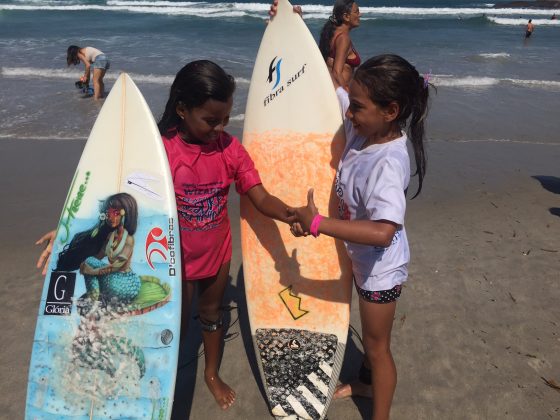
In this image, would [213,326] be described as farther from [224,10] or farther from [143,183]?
[224,10]

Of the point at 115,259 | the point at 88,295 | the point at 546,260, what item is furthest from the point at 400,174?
the point at 546,260

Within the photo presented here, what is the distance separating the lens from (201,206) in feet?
6.72

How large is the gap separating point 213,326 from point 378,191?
4.04ft

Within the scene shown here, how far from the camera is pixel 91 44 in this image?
1473cm

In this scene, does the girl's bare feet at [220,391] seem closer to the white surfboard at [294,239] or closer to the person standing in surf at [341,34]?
the white surfboard at [294,239]

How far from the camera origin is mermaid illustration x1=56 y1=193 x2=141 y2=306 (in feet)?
7.07

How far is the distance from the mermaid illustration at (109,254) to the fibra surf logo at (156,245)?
94 millimetres

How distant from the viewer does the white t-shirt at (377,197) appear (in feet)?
5.26

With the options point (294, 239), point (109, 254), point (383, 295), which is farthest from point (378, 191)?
point (109, 254)

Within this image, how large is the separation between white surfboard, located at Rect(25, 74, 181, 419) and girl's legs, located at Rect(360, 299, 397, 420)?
3.00 feet

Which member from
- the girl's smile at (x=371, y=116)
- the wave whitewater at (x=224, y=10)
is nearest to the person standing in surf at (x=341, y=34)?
the girl's smile at (x=371, y=116)

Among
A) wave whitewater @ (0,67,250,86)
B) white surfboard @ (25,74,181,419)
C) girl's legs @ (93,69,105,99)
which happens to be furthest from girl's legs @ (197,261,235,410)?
wave whitewater @ (0,67,250,86)

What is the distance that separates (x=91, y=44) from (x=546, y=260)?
1535 centimetres

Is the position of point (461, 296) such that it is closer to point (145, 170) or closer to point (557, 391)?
point (557, 391)
